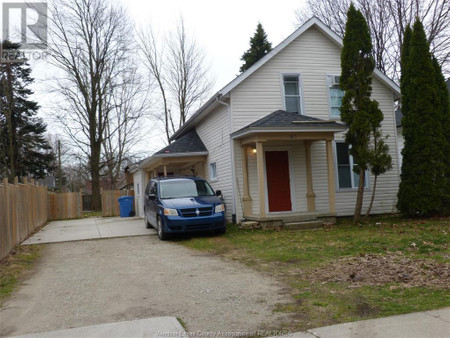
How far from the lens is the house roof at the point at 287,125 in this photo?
477 inches

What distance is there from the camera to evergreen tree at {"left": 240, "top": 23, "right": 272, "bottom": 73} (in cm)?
3133

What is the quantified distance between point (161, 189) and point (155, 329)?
27.0 ft

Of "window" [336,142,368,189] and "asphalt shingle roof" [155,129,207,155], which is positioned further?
"asphalt shingle roof" [155,129,207,155]

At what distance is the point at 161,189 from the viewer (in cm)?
1218

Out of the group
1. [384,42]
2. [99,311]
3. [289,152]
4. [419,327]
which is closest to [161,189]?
[289,152]

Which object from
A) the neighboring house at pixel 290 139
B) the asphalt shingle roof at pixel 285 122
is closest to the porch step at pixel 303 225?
the neighboring house at pixel 290 139

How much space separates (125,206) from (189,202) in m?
13.0

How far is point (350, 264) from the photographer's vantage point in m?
6.88

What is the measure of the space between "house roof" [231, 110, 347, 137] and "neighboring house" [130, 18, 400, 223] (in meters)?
0.03

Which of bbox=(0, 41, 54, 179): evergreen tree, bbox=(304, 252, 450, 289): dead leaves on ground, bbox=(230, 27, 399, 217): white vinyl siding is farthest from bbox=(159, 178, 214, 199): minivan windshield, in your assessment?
bbox=(0, 41, 54, 179): evergreen tree

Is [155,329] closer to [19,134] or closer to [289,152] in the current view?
[289,152]

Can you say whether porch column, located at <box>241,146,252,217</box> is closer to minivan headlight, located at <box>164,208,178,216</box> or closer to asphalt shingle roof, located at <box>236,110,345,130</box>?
asphalt shingle roof, located at <box>236,110,345,130</box>

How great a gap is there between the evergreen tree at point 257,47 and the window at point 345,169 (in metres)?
18.2

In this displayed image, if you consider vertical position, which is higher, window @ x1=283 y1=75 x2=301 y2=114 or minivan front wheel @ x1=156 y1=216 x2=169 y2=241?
window @ x1=283 y1=75 x2=301 y2=114
